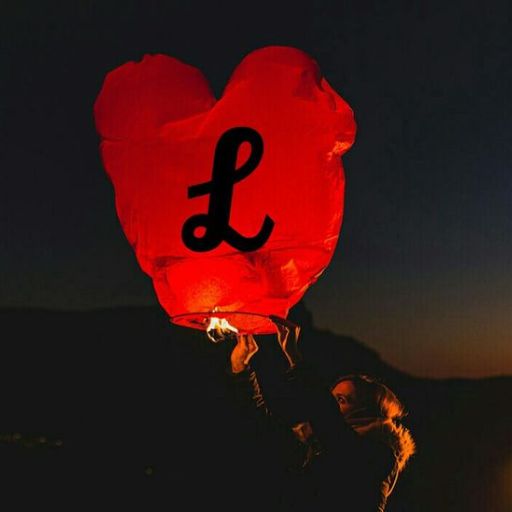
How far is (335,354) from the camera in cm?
630

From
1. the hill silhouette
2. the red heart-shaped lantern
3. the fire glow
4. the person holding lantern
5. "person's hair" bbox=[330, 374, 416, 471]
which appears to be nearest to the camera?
the red heart-shaped lantern

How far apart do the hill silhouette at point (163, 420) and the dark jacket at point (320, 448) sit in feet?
2.12

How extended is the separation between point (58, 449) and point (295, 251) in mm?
3114

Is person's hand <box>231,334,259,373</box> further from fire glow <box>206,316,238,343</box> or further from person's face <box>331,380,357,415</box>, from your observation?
person's face <box>331,380,357,415</box>

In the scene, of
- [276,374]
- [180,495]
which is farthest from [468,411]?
[180,495]

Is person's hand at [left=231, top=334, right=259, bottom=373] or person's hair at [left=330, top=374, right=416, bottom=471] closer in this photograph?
person's hand at [left=231, top=334, right=259, bottom=373]

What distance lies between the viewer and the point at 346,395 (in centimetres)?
312

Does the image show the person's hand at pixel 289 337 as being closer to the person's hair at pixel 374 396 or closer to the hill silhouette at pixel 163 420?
the person's hair at pixel 374 396

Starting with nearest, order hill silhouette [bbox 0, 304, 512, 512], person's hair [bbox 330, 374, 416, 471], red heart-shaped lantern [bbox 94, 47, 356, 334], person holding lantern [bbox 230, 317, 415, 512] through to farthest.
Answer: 1. red heart-shaped lantern [bbox 94, 47, 356, 334]
2. person holding lantern [bbox 230, 317, 415, 512]
3. person's hair [bbox 330, 374, 416, 471]
4. hill silhouette [bbox 0, 304, 512, 512]

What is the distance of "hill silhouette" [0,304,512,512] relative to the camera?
15.5ft

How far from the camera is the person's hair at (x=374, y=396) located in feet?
10.3

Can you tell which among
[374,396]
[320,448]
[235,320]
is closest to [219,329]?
[235,320]

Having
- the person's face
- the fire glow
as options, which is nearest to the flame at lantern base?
the fire glow

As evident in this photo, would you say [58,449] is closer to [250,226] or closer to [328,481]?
[328,481]
